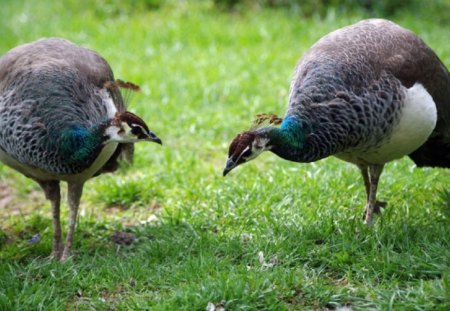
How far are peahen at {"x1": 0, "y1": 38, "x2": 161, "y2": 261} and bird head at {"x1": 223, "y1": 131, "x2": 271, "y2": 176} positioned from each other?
1.89 ft

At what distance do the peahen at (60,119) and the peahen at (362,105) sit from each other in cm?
88

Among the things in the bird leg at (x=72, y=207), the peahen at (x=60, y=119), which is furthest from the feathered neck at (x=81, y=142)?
the bird leg at (x=72, y=207)

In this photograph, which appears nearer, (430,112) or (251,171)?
(430,112)

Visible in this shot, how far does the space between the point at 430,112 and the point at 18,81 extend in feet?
9.11

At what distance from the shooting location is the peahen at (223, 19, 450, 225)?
16.1 feet

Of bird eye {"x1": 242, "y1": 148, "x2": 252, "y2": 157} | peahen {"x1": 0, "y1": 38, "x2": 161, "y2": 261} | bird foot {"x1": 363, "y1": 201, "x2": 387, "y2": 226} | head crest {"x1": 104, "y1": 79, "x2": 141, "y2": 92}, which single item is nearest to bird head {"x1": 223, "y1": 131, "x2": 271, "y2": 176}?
bird eye {"x1": 242, "y1": 148, "x2": 252, "y2": 157}

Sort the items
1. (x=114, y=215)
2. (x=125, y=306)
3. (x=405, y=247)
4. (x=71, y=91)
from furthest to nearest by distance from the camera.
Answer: (x=114, y=215)
(x=71, y=91)
(x=405, y=247)
(x=125, y=306)

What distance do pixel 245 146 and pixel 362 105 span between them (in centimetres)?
82

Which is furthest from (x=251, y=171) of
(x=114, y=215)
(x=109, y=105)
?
(x=109, y=105)

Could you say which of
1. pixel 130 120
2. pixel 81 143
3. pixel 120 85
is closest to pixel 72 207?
pixel 81 143

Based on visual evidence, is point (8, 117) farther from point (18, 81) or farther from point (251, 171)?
point (251, 171)

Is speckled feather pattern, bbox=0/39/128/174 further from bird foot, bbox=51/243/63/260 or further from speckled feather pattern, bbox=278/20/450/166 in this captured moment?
speckled feather pattern, bbox=278/20/450/166

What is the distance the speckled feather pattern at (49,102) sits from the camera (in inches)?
202

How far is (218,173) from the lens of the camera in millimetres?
6891
